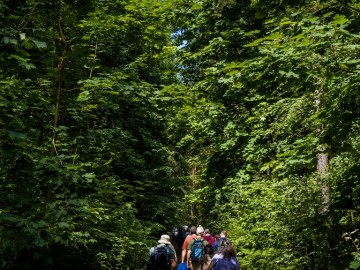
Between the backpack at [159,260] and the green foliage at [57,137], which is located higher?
the green foliage at [57,137]

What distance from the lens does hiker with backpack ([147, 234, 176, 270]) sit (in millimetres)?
8070

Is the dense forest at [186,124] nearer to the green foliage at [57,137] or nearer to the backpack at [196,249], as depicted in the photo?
the green foliage at [57,137]

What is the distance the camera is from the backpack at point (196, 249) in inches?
460

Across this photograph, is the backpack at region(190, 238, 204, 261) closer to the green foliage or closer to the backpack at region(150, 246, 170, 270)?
the green foliage

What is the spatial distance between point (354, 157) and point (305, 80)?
165 centimetres

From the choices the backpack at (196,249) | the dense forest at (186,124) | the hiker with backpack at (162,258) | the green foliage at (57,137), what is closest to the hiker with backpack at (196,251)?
the backpack at (196,249)

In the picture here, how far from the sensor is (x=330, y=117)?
5426mm

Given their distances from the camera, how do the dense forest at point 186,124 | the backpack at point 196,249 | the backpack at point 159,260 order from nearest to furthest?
the dense forest at point 186,124
the backpack at point 159,260
the backpack at point 196,249

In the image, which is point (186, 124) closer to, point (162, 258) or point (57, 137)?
point (162, 258)

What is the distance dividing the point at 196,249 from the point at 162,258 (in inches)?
153

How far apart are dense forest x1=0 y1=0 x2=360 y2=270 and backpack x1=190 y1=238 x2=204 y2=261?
3.55 feet

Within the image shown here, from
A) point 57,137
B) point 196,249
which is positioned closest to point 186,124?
point 196,249

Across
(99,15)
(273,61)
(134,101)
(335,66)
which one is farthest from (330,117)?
(99,15)

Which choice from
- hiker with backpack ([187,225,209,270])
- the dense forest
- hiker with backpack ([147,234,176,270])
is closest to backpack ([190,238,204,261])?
hiker with backpack ([187,225,209,270])
